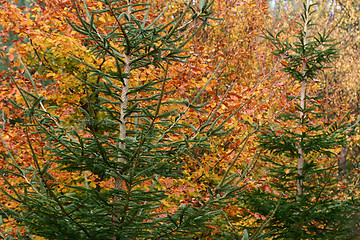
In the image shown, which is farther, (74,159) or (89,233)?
(74,159)

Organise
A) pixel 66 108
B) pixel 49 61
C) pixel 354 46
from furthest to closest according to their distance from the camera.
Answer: pixel 354 46 < pixel 49 61 < pixel 66 108

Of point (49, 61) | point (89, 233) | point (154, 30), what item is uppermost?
point (49, 61)

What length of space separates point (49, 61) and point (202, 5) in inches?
199

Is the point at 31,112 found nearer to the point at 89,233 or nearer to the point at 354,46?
the point at 89,233

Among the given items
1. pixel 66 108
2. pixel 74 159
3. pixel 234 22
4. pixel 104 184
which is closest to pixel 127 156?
pixel 74 159

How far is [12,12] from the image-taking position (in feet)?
18.3

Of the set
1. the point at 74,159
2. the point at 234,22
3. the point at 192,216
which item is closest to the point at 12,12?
the point at 74,159

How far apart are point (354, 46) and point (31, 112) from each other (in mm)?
19684

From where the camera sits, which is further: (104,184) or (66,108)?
(66,108)

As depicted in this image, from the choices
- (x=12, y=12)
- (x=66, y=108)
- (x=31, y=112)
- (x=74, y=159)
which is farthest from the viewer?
(x=66, y=108)

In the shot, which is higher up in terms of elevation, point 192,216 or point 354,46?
point 354,46

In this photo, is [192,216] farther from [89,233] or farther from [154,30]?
[154,30]

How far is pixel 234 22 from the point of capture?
11.8 metres

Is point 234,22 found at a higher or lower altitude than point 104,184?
A: higher
